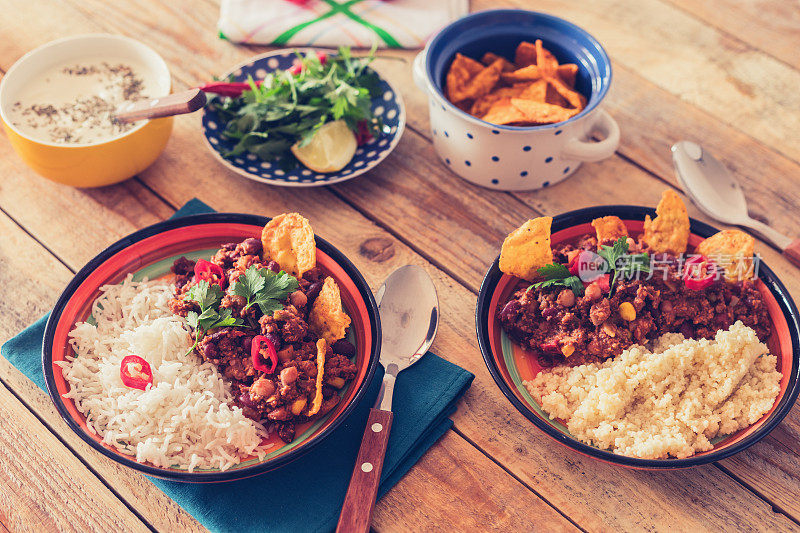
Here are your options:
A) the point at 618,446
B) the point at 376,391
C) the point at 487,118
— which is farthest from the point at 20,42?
the point at 618,446

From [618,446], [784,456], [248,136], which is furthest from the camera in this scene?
[248,136]

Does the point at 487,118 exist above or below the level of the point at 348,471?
above

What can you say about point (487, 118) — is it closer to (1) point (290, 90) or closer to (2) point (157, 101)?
(1) point (290, 90)

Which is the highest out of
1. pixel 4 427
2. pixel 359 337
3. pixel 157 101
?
pixel 157 101

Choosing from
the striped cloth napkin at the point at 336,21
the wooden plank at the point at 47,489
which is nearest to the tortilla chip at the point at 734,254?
the striped cloth napkin at the point at 336,21

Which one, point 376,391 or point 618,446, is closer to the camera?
point 618,446

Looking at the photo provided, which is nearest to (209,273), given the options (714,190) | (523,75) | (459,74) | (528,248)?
(528,248)

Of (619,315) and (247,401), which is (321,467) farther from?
(619,315)

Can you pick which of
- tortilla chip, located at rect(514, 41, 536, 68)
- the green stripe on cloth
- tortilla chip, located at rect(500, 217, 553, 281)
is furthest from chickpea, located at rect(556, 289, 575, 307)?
the green stripe on cloth
